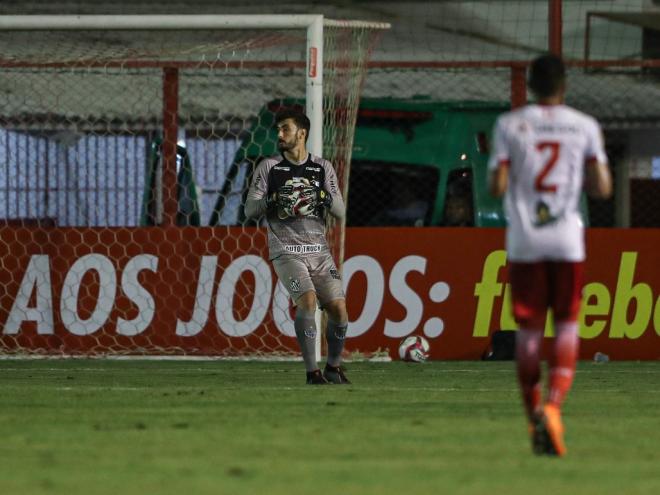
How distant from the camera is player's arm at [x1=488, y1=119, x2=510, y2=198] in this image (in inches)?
264

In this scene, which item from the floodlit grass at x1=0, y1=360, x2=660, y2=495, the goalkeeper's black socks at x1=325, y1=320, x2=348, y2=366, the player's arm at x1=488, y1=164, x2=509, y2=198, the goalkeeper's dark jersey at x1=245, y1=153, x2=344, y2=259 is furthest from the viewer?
the goalkeeper's black socks at x1=325, y1=320, x2=348, y2=366

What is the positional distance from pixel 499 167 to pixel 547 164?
21cm

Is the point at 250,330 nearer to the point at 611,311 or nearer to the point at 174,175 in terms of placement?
the point at 174,175

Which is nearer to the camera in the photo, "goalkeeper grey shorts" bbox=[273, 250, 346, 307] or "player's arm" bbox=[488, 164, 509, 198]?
"player's arm" bbox=[488, 164, 509, 198]

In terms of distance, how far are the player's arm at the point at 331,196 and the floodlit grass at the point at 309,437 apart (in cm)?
118

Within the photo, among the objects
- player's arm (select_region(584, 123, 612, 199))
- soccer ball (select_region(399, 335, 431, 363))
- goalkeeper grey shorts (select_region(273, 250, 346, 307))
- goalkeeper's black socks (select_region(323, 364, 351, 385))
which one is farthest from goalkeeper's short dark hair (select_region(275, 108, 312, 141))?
player's arm (select_region(584, 123, 612, 199))

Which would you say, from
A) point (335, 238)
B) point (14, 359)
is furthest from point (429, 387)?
point (14, 359)

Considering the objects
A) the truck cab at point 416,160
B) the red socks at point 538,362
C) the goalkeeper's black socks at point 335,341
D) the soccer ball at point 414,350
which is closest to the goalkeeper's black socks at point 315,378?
the goalkeeper's black socks at point 335,341

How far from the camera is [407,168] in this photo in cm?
1595

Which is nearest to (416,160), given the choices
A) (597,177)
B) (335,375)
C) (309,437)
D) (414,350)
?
(414,350)

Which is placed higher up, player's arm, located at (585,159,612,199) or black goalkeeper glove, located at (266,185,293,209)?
player's arm, located at (585,159,612,199)

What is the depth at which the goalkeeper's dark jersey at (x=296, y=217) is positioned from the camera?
1075 centimetres

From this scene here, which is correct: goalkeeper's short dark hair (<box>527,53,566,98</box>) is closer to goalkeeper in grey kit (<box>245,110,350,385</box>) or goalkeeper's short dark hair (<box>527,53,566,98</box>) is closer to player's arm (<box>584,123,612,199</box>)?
player's arm (<box>584,123,612,199</box>)

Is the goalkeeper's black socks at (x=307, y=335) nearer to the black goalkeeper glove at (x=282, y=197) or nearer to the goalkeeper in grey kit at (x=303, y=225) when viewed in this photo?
the goalkeeper in grey kit at (x=303, y=225)
